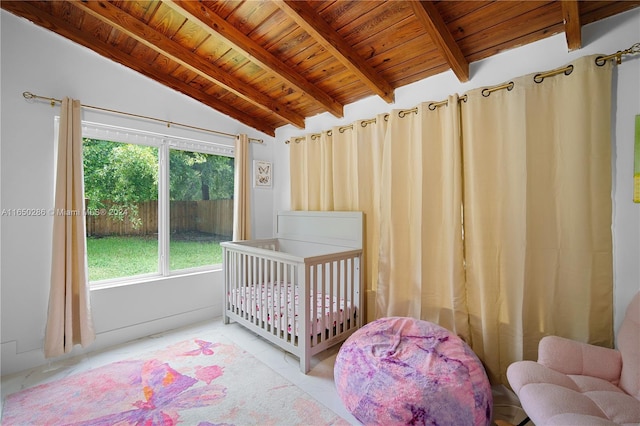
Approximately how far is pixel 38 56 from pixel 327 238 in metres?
2.77

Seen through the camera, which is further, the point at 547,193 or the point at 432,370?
the point at 547,193

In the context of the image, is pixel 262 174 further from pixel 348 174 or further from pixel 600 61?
pixel 600 61

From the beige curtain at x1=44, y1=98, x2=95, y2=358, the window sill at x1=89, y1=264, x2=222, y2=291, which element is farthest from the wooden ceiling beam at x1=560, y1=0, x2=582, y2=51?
the window sill at x1=89, y1=264, x2=222, y2=291

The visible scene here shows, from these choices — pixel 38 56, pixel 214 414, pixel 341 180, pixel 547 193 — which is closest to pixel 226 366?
pixel 214 414

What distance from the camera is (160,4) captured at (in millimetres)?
1989

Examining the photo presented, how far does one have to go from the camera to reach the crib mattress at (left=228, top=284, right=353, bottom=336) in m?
2.24

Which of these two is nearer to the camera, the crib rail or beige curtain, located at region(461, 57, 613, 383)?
beige curtain, located at region(461, 57, 613, 383)

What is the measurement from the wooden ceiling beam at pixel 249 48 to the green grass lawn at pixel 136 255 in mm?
1980

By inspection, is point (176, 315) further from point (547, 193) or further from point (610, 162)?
point (610, 162)

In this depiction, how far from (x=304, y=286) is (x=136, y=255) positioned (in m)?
1.84

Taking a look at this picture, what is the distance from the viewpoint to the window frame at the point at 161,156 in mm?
2588

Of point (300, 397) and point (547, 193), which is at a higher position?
point (547, 193)

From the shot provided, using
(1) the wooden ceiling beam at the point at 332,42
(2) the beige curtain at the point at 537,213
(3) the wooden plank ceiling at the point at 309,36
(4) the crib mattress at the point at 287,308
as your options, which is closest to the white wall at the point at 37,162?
(3) the wooden plank ceiling at the point at 309,36

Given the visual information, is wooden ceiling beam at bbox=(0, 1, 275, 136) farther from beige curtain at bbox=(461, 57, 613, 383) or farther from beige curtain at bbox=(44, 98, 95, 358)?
beige curtain at bbox=(461, 57, 613, 383)
